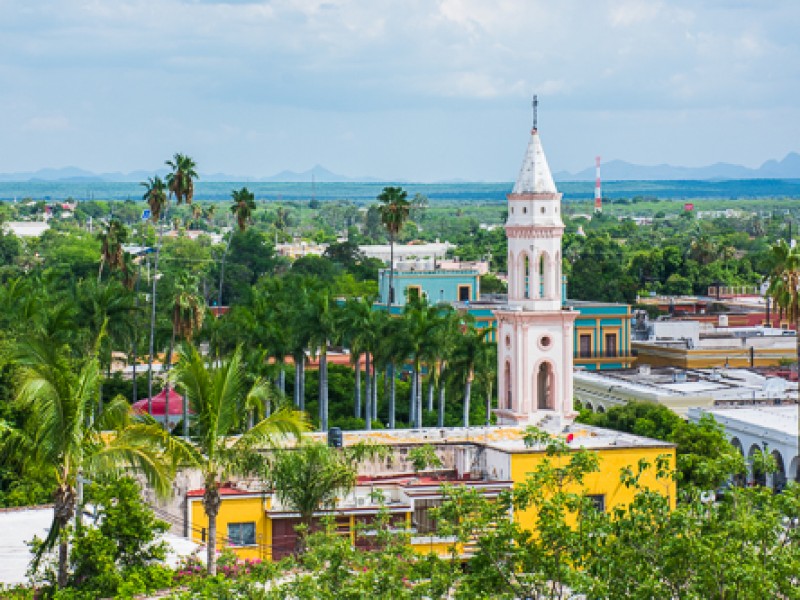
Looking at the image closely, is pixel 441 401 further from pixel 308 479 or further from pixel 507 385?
pixel 308 479

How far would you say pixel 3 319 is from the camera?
55.2 meters

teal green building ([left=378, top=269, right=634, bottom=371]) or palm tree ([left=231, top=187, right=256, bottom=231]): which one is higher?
palm tree ([left=231, top=187, right=256, bottom=231])

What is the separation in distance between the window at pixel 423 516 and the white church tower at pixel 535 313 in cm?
1032

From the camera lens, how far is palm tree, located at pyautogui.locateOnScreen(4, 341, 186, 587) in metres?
26.8

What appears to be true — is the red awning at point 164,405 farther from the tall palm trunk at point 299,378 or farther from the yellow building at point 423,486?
the yellow building at point 423,486

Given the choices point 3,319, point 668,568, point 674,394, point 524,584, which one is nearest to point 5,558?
point 524,584

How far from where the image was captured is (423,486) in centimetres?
3462

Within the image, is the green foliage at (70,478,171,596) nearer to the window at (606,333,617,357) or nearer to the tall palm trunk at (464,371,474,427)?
the tall palm trunk at (464,371,474,427)

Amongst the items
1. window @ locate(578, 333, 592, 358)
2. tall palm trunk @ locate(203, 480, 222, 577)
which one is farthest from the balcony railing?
tall palm trunk @ locate(203, 480, 222, 577)

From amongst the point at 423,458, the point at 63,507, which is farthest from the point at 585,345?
the point at 63,507

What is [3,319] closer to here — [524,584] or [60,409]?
[60,409]

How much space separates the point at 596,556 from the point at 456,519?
3496 millimetres

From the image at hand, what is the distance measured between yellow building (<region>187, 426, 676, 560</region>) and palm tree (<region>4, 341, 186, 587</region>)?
13.1ft

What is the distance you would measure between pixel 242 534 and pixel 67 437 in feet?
25.0
